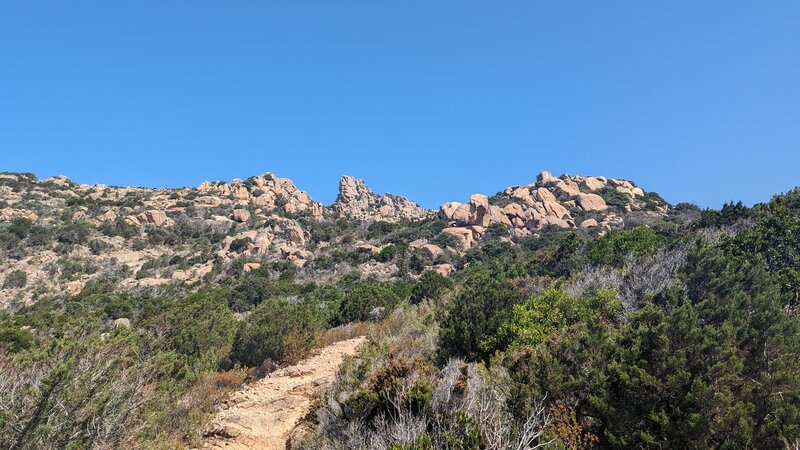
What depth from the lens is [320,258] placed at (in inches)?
1998

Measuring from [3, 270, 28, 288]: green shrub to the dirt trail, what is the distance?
38.5m

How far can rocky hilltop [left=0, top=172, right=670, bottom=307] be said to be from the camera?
4319cm

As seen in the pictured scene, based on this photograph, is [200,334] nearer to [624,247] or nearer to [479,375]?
[479,375]

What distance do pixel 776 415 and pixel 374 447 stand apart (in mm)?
6116

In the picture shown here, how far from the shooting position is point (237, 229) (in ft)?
193

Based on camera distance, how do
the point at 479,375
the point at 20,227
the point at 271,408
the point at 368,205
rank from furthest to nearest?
the point at 368,205 → the point at 20,227 → the point at 271,408 → the point at 479,375

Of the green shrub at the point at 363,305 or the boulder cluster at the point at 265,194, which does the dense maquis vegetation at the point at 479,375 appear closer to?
the green shrub at the point at 363,305

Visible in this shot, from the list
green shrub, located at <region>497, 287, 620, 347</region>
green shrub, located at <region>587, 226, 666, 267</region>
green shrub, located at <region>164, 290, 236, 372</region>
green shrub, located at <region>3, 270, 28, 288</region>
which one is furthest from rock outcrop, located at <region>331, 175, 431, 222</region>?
green shrub, located at <region>497, 287, 620, 347</region>

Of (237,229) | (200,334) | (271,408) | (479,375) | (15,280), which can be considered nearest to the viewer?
(479,375)

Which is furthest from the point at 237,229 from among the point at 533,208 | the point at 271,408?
the point at 271,408

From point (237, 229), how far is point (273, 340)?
160ft

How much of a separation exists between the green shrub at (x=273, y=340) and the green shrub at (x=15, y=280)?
36178 mm

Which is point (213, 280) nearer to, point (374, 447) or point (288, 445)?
point (288, 445)

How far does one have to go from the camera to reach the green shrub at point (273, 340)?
13.3 meters
